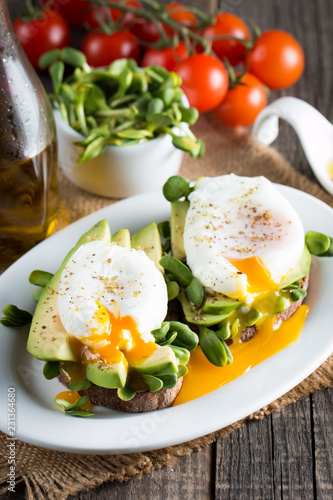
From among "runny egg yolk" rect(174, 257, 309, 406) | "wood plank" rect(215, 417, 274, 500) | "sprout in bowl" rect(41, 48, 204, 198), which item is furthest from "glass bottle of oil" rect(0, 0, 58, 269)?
"wood plank" rect(215, 417, 274, 500)

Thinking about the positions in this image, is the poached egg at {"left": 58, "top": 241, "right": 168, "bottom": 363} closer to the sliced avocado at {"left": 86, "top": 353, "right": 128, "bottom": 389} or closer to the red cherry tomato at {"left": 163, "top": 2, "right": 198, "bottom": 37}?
the sliced avocado at {"left": 86, "top": 353, "right": 128, "bottom": 389}

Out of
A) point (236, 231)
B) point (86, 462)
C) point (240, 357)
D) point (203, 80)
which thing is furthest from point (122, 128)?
point (86, 462)

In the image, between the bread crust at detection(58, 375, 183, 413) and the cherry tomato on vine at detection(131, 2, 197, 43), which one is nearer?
the bread crust at detection(58, 375, 183, 413)

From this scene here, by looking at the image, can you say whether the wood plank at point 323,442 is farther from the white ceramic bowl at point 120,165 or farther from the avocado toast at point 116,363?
the white ceramic bowl at point 120,165

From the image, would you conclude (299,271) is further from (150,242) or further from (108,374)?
(108,374)

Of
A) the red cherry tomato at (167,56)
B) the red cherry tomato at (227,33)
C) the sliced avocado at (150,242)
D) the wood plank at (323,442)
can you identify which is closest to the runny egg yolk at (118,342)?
the sliced avocado at (150,242)

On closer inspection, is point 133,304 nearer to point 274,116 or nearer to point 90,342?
point 90,342
